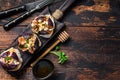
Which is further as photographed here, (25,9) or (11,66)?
(25,9)

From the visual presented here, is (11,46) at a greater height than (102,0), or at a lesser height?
lesser

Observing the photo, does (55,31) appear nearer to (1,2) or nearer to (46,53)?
(46,53)

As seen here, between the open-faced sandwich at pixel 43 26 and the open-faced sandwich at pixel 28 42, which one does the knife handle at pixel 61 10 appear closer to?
the open-faced sandwich at pixel 43 26

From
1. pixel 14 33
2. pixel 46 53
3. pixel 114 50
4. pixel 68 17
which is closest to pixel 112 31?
pixel 114 50

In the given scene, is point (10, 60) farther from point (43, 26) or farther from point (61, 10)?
point (61, 10)

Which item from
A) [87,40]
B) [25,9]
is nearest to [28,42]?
[25,9]

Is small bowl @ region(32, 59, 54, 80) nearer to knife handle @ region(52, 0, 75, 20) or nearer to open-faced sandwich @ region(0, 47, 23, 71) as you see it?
open-faced sandwich @ region(0, 47, 23, 71)

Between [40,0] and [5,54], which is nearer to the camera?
[5,54]

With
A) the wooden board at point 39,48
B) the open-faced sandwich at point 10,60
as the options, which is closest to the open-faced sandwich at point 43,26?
the wooden board at point 39,48
